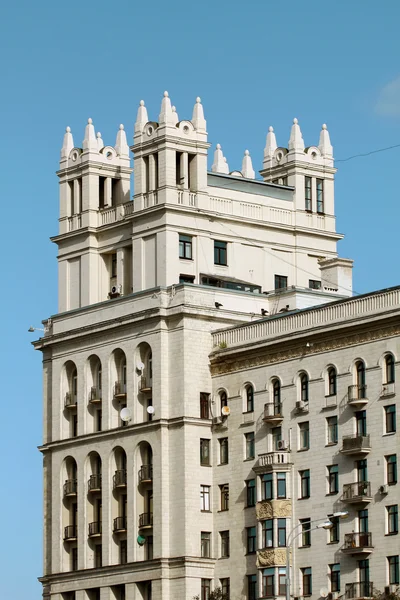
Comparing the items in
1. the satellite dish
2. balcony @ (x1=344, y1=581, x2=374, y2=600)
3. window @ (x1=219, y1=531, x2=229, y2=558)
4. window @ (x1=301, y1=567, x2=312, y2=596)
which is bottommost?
balcony @ (x1=344, y1=581, x2=374, y2=600)

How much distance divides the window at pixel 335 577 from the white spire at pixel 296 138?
99.7ft

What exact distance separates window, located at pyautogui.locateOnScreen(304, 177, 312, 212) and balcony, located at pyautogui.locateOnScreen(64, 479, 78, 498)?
21674 millimetres

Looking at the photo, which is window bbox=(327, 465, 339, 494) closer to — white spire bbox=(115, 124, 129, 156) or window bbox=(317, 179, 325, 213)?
window bbox=(317, 179, 325, 213)

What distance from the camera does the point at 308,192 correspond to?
120750 millimetres

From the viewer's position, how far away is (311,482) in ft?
336

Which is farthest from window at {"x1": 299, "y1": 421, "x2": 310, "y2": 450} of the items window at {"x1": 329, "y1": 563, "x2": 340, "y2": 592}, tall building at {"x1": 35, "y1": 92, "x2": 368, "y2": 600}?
window at {"x1": 329, "y1": 563, "x2": 340, "y2": 592}

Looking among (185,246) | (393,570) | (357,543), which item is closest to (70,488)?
(185,246)

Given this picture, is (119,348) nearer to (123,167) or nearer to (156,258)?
(156,258)

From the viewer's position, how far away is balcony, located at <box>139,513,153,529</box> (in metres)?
108

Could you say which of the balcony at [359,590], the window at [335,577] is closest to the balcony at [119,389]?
the window at [335,577]

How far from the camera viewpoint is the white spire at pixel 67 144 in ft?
399

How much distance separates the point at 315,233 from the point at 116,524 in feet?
72.0

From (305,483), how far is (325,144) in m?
27.2

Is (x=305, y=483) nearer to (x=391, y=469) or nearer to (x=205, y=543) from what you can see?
(x=391, y=469)
